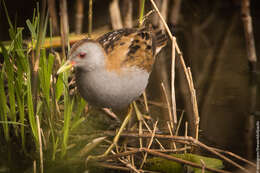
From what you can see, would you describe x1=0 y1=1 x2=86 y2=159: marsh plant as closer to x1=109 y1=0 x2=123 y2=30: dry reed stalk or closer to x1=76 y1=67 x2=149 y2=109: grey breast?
x1=76 y1=67 x2=149 y2=109: grey breast

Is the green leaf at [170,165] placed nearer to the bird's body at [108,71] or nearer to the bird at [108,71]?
the bird at [108,71]

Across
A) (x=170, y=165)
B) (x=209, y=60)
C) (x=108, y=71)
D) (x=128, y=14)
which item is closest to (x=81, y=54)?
(x=108, y=71)

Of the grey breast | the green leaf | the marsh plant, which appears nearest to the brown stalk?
the marsh plant

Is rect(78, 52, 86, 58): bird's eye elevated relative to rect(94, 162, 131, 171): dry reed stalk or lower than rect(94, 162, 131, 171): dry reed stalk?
elevated

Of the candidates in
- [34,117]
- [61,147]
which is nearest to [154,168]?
[61,147]

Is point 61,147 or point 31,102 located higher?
point 31,102

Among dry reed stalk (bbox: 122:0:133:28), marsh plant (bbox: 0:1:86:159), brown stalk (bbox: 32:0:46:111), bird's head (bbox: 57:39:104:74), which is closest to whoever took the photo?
brown stalk (bbox: 32:0:46:111)

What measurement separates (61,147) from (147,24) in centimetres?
108

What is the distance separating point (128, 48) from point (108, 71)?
0.30 meters

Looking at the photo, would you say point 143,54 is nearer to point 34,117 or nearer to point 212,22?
point 34,117

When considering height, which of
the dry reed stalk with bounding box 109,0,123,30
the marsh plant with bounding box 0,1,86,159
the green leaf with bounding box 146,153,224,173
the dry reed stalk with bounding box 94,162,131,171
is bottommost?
the green leaf with bounding box 146,153,224,173

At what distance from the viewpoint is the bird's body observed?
2075 millimetres

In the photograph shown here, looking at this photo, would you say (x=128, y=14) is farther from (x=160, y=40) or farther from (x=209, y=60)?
(x=160, y=40)

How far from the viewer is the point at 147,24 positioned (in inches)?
109
